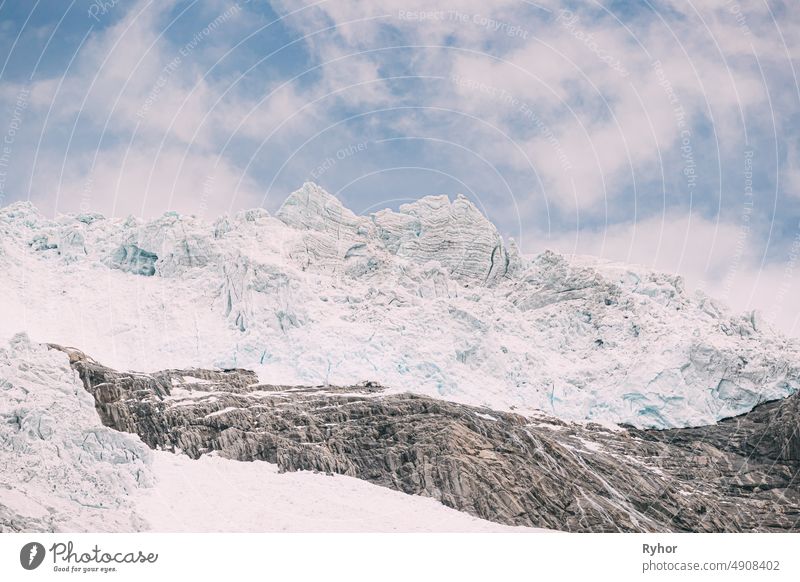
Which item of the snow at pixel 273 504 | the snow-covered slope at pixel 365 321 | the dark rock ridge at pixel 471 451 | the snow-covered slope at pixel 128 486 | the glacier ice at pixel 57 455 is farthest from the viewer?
the snow-covered slope at pixel 365 321

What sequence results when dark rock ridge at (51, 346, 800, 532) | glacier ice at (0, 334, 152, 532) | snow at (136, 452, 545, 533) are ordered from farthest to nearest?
dark rock ridge at (51, 346, 800, 532) → snow at (136, 452, 545, 533) → glacier ice at (0, 334, 152, 532)

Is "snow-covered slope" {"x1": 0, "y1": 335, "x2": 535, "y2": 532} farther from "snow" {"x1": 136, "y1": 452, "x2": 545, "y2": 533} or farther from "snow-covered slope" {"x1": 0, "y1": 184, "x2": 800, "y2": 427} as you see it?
"snow-covered slope" {"x1": 0, "y1": 184, "x2": 800, "y2": 427}

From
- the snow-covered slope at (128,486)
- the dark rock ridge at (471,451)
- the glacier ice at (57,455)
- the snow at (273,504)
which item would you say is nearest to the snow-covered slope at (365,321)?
the dark rock ridge at (471,451)

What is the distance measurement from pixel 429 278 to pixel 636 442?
Result: 2463 cm

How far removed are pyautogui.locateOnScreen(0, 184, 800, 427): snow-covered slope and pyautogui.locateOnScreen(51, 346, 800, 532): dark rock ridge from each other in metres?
3.72

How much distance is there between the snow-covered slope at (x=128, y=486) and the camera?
41625 millimetres

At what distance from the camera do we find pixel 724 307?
278 feet

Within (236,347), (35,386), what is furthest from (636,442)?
(35,386)

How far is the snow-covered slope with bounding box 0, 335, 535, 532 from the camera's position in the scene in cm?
4162

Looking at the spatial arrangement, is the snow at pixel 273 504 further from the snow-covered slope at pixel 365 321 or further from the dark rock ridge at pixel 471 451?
the snow-covered slope at pixel 365 321

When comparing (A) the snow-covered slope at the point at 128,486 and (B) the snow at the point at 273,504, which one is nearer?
(A) the snow-covered slope at the point at 128,486

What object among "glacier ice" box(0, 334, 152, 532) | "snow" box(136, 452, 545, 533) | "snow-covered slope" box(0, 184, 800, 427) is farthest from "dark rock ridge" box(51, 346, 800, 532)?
"glacier ice" box(0, 334, 152, 532)

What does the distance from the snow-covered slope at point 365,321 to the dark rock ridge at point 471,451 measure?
3.72 m

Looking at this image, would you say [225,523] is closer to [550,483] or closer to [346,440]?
[346,440]
